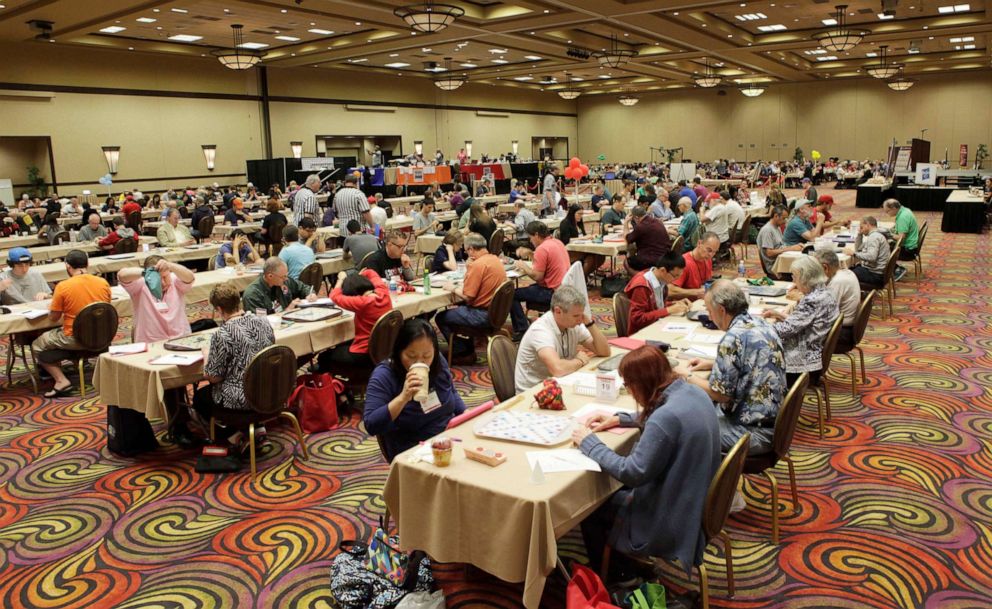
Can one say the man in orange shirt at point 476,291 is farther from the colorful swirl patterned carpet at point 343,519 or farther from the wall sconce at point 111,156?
the wall sconce at point 111,156

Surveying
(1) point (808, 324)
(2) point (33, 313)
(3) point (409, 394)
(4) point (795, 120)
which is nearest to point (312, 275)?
(2) point (33, 313)

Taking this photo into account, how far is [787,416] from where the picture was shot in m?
3.66

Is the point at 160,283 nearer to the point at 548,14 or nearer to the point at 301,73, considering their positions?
the point at 548,14

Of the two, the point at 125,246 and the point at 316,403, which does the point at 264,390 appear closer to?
the point at 316,403

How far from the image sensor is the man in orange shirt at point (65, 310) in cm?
652

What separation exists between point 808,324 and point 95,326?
18.8ft

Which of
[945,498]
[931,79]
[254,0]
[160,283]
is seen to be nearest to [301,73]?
[254,0]

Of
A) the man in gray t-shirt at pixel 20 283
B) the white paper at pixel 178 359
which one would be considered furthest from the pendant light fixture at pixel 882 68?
the white paper at pixel 178 359

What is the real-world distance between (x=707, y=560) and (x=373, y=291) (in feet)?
11.4

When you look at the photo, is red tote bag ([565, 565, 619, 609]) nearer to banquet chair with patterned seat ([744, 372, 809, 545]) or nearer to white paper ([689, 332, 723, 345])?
banquet chair with patterned seat ([744, 372, 809, 545])

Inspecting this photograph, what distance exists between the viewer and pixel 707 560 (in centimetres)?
376

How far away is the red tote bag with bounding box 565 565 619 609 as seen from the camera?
109 inches

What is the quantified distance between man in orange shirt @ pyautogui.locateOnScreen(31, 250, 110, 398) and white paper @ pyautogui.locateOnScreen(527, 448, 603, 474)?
5047 mm

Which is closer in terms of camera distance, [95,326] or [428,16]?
[95,326]
